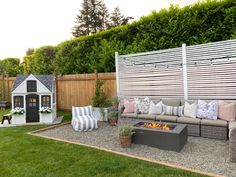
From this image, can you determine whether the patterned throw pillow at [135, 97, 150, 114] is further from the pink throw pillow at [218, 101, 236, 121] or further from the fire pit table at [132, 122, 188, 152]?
the pink throw pillow at [218, 101, 236, 121]

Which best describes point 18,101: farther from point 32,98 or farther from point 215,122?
point 215,122

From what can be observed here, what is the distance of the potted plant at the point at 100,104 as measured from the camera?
24.5ft

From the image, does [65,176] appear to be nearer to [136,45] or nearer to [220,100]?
[220,100]

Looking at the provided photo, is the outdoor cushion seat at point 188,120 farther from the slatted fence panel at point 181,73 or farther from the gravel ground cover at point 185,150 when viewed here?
the slatted fence panel at point 181,73

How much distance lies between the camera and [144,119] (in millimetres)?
6195

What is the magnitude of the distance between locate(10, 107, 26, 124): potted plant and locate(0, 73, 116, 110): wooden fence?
2.67 metres

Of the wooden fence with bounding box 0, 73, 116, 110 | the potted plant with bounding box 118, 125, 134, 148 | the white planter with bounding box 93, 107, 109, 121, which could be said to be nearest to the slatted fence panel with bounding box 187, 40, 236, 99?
the potted plant with bounding box 118, 125, 134, 148

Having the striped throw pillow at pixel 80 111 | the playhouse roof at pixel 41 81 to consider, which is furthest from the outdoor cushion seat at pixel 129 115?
the playhouse roof at pixel 41 81

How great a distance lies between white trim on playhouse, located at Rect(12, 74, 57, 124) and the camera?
729 centimetres

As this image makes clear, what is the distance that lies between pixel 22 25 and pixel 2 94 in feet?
15.1

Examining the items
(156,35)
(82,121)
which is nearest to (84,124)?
(82,121)

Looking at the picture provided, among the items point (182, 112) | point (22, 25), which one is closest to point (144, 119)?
point (182, 112)

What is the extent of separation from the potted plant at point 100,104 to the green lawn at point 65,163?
2.75 m

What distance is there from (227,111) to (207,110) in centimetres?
48
